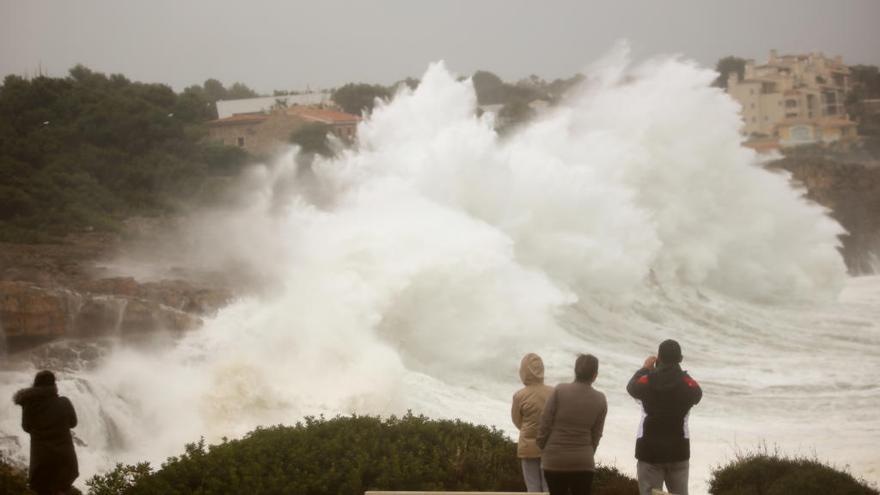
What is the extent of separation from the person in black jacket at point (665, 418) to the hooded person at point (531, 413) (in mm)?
656

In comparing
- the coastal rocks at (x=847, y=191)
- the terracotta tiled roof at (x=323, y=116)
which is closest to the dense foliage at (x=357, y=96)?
the terracotta tiled roof at (x=323, y=116)

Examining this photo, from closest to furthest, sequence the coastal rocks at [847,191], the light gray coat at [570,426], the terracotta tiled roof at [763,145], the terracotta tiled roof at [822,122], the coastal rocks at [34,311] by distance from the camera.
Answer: the light gray coat at [570,426]
the coastal rocks at [34,311]
the coastal rocks at [847,191]
the terracotta tiled roof at [763,145]
the terracotta tiled roof at [822,122]

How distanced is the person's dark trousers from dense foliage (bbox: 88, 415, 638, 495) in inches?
70.0

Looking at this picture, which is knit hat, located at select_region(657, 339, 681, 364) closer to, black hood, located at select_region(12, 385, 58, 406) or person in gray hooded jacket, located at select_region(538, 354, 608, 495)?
person in gray hooded jacket, located at select_region(538, 354, 608, 495)

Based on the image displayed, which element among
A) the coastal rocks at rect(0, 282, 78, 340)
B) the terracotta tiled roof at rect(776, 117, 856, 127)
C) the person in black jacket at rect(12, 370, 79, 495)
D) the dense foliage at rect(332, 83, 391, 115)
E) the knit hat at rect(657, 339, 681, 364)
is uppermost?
the terracotta tiled roof at rect(776, 117, 856, 127)

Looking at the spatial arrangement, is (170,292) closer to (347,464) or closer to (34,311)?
(34,311)

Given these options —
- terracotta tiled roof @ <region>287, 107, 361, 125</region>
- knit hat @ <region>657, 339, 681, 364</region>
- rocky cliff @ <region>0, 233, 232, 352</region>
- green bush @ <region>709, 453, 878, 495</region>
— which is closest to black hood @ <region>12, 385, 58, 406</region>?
knit hat @ <region>657, 339, 681, 364</region>

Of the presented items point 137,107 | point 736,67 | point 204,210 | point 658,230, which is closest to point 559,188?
point 658,230

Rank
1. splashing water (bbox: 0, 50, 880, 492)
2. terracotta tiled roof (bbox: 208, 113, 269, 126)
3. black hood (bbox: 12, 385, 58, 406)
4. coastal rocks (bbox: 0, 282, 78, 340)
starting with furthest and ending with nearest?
terracotta tiled roof (bbox: 208, 113, 269, 126) → coastal rocks (bbox: 0, 282, 78, 340) → splashing water (bbox: 0, 50, 880, 492) → black hood (bbox: 12, 385, 58, 406)

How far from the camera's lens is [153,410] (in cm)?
1700

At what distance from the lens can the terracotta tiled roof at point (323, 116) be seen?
61625mm

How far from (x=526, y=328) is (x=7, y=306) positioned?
37.1 ft

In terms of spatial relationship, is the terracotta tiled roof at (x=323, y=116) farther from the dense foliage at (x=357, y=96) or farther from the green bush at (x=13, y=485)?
the green bush at (x=13, y=485)

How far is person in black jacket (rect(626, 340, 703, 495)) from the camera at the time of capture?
722 centimetres
